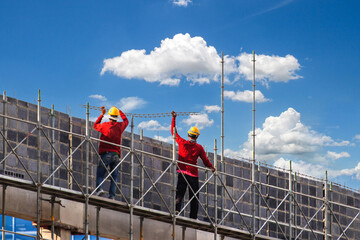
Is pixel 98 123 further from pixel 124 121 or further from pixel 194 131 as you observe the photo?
pixel 194 131

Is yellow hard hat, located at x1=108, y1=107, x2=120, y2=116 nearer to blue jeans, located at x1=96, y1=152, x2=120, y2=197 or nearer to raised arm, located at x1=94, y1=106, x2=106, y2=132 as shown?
raised arm, located at x1=94, y1=106, x2=106, y2=132

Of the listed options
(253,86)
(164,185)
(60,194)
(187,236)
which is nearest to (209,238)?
(187,236)

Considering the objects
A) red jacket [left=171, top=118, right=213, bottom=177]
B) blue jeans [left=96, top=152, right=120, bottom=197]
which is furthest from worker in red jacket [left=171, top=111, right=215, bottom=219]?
blue jeans [left=96, top=152, right=120, bottom=197]

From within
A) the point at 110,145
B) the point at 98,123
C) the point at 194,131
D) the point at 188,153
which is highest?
the point at 194,131

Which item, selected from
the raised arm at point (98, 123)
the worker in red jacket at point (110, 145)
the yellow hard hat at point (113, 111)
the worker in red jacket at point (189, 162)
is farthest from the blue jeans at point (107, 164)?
the worker in red jacket at point (189, 162)

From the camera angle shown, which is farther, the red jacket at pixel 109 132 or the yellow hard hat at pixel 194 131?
the yellow hard hat at pixel 194 131

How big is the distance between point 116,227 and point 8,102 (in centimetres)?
332

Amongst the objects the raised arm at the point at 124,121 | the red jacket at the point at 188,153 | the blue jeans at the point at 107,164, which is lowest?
the blue jeans at the point at 107,164

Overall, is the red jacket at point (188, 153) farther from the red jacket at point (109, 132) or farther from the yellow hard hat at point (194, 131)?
the red jacket at point (109, 132)

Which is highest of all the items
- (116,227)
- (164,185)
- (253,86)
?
(253,86)

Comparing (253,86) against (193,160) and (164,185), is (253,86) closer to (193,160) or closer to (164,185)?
(164,185)

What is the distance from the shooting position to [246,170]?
2186cm

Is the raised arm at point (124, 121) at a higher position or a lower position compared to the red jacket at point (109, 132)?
higher

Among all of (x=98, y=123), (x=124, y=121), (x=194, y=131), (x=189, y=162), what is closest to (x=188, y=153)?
(x=189, y=162)
